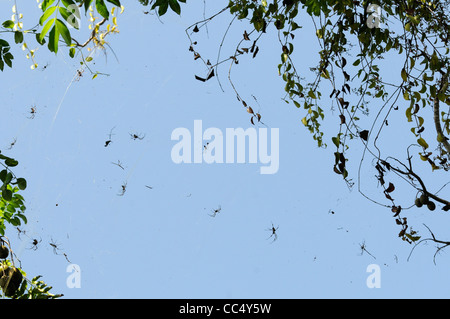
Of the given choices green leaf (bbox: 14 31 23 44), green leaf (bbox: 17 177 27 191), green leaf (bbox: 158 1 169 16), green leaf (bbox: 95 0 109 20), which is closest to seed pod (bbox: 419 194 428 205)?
green leaf (bbox: 158 1 169 16)

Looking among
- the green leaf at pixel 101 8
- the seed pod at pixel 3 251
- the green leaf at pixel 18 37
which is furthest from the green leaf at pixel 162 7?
the seed pod at pixel 3 251

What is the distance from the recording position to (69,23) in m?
1.71

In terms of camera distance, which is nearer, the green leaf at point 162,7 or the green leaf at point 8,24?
the green leaf at point 162,7

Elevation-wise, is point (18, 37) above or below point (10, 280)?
above

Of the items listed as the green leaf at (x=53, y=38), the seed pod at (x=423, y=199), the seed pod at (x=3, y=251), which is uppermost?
the green leaf at (x=53, y=38)

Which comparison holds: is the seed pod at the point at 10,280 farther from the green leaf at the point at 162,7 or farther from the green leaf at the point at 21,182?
the green leaf at the point at 162,7

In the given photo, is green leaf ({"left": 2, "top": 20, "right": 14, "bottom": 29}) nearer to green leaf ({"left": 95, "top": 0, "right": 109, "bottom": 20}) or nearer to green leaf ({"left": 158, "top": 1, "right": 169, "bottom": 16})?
green leaf ({"left": 95, "top": 0, "right": 109, "bottom": 20})

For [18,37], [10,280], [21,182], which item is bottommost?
[10,280]

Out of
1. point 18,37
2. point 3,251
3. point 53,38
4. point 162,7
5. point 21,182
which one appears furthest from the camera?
point 3,251

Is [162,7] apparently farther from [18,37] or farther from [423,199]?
[423,199]

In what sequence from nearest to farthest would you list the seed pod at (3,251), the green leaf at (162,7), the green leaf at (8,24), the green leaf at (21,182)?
the green leaf at (162,7) → the green leaf at (21,182) → the green leaf at (8,24) → the seed pod at (3,251)

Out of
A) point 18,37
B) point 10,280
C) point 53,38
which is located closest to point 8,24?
point 18,37
